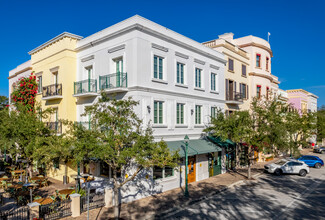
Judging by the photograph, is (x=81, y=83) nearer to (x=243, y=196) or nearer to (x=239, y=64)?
(x=243, y=196)

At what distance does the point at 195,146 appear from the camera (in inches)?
738

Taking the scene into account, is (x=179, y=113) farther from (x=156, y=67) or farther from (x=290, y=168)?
(x=290, y=168)

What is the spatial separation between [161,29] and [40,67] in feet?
41.4

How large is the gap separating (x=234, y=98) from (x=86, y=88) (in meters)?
15.2

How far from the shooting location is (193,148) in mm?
18234

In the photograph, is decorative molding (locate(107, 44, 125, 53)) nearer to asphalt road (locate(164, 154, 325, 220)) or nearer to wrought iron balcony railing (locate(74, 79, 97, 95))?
wrought iron balcony railing (locate(74, 79, 97, 95))

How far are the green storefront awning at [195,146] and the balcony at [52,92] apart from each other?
32.1ft

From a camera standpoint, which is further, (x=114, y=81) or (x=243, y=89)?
(x=243, y=89)

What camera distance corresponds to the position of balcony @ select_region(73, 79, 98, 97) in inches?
688

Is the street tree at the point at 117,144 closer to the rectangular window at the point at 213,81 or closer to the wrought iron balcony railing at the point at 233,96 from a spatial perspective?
the rectangular window at the point at 213,81

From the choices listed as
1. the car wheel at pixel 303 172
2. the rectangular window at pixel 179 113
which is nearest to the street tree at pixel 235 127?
the rectangular window at pixel 179 113

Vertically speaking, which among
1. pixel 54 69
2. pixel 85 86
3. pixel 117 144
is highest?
pixel 54 69

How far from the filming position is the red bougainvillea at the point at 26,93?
2186 centimetres

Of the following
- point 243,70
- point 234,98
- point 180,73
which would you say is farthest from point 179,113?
point 243,70
